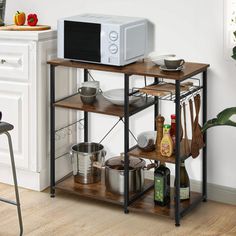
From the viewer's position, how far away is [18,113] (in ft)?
14.3

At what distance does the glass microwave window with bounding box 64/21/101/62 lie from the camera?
399 centimetres

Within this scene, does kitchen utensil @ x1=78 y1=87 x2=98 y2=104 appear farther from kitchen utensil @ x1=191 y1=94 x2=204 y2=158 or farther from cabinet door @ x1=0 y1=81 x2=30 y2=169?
kitchen utensil @ x1=191 y1=94 x2=204 y2=158

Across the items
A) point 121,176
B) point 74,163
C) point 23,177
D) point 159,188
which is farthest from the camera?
point 23,177

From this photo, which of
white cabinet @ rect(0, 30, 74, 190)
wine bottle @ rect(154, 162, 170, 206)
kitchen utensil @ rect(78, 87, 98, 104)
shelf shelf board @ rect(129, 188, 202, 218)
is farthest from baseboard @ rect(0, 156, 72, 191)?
wine bottle @ rect(154, 162, 170, 206)

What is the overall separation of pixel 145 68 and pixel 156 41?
13.7 inches

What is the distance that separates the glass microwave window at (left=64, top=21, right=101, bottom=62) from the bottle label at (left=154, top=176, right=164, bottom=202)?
790mm

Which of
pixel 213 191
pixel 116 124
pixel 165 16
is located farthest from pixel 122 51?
pixel 213 191

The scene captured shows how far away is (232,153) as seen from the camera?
4.12 m

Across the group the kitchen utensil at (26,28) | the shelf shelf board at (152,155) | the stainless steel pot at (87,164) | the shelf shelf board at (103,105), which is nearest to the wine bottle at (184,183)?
the shelf shelf board at (152,155)

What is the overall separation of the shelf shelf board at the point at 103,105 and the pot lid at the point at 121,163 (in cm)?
36

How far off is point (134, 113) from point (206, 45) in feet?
2.02

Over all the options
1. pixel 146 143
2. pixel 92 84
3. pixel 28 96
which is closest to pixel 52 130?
pixel 28 96

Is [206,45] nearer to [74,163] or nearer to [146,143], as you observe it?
[146,143]

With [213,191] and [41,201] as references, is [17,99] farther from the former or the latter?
[213,191]
